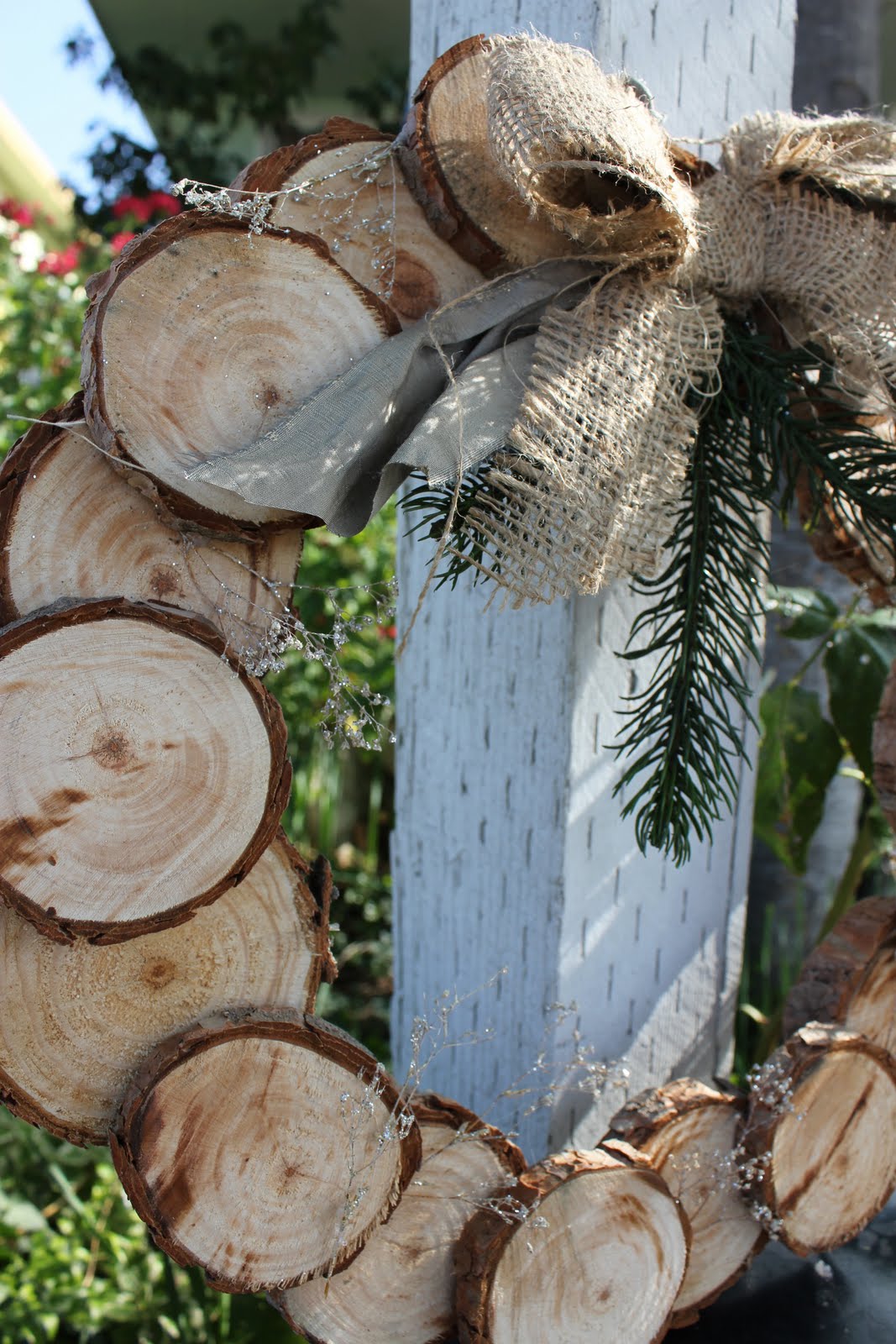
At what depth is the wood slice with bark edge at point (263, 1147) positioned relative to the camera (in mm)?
646

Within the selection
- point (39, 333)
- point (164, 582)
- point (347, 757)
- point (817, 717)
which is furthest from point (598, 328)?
point (39, 333)

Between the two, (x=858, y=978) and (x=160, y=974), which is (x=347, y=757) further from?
(x=160, y=974)

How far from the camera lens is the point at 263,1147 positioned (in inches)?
26.5

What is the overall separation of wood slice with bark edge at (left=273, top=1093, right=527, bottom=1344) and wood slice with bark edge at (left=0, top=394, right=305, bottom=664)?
35 centimetres

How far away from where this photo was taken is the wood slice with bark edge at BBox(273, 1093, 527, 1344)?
724 millimetres

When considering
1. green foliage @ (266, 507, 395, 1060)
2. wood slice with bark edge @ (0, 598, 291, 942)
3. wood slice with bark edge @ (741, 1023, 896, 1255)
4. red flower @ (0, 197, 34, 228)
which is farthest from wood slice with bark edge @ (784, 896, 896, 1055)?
red flower @ (0, 197, 34, 228)

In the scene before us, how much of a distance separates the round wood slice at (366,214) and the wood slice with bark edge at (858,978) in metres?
0.61

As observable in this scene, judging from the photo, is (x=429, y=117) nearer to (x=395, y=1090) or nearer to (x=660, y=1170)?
(x=395, y=1090)

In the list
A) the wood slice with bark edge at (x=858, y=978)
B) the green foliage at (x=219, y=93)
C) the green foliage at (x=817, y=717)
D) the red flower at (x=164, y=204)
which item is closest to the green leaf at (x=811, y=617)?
the green foliage at (x=817, y=717)

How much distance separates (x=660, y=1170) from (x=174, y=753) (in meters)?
0.49

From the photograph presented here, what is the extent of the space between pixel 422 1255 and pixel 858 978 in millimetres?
410

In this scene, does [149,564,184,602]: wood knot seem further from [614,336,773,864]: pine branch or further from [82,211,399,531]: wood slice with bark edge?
[614,336,773,864]: pine branch

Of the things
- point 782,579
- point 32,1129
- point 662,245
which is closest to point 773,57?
point 662,245

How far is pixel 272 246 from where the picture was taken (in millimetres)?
641
